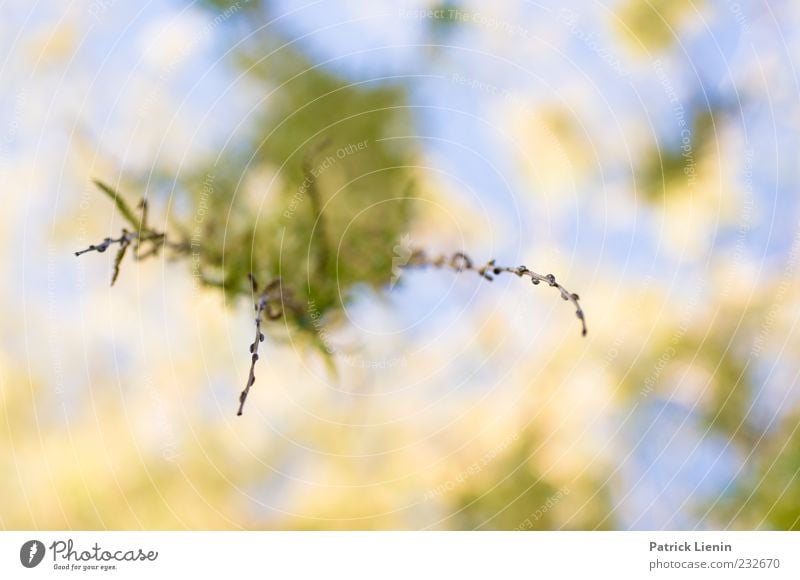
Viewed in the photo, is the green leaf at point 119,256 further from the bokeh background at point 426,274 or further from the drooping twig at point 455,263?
the drooping twig at point 455,263

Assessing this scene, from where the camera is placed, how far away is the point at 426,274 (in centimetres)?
86

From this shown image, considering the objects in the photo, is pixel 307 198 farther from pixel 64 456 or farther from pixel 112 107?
pixel 64 456

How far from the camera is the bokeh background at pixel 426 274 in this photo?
2.75 feet

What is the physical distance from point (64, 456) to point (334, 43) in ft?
2.15

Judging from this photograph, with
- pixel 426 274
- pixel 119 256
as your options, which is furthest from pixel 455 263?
pixel 119 256

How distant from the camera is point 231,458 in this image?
2.82ft

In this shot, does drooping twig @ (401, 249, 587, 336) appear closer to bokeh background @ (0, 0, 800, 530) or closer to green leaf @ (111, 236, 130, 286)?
bokeh background @ (0, 0, 800, 530)

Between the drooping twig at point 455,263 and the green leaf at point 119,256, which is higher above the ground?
the green leaf at point 119,256

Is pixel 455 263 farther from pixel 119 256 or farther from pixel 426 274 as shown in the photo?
pixel 119 256

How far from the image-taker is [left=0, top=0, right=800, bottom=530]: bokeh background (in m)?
0.84

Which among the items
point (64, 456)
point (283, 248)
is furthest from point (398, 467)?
point (64, 456)

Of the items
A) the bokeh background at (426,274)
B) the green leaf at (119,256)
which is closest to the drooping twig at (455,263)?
the bokeh background at (426,274)
